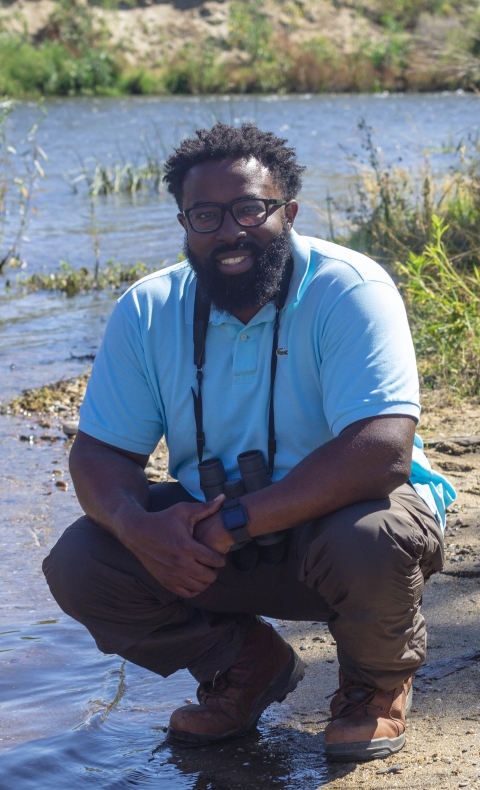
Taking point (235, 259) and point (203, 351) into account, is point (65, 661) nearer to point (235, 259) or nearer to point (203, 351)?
point (203, 351)

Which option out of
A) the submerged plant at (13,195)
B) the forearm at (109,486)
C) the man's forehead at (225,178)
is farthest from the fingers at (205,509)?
the submerged plant at (13,195)

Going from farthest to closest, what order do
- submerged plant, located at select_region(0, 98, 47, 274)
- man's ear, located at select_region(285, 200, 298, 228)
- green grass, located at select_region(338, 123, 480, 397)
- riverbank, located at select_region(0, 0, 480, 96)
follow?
riverbank, located at select_region(0, 0, 480, 96) < submerged plant, located at select_region(0, 98, 47, 274) < green grass, located at select_region(338, 123, 480, 397) < man's ear, located at select_region(285, 200, 298, 228)

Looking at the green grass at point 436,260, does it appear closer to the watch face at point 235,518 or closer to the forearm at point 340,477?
the forearm at point 340,477

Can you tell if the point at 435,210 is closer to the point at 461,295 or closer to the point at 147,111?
the point at 461,295

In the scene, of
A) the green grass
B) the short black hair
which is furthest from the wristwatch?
the green grass

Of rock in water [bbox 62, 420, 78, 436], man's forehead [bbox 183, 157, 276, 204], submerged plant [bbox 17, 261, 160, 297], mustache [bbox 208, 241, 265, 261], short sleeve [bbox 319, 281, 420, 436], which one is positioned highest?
man's forehead [bbox 183, 157, 276, 204]

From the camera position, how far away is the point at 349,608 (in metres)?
2.54

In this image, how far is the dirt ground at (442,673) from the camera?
2.49 metres

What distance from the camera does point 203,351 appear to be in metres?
2.86

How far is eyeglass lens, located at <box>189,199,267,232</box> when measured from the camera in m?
2.91

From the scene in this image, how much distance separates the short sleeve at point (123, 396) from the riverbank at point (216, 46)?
29.8 metres

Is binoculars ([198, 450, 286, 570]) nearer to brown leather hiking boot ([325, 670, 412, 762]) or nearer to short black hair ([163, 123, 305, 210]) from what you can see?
brown leather hiking boot ([325, 670, 412, 762])

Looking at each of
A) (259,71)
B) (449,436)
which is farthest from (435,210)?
(259,71)

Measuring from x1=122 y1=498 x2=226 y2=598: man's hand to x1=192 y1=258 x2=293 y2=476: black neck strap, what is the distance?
9.4 inches
